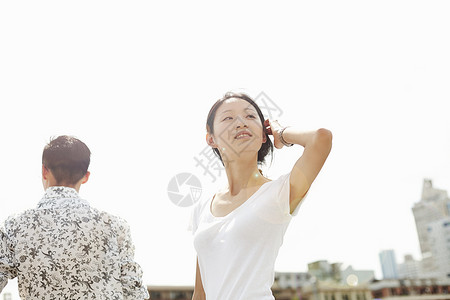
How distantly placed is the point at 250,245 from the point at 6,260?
112 cm

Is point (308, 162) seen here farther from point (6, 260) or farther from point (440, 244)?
point (440, 244)

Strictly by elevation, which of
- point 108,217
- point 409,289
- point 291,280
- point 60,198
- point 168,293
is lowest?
point 409,289

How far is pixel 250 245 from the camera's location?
1.81 m

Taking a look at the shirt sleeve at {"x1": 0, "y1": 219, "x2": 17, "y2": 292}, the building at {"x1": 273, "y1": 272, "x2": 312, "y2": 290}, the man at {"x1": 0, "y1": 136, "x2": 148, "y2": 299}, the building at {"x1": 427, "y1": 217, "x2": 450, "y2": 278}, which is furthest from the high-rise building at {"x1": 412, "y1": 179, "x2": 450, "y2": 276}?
the shirt sleeve at {"x1": 0, "y1": 219, "x2": 17, "y2": 292}

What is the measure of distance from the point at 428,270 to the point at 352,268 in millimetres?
78265

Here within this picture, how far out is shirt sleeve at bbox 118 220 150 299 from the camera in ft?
7.33

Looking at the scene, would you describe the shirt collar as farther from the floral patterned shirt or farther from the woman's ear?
the woman's ear

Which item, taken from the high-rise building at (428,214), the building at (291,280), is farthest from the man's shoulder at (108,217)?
the high-rise building at (428,214)

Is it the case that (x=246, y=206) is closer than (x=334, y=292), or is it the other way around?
(x=246, y=206)

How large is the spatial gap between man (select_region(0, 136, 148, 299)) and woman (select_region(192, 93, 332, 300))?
1.32 feet

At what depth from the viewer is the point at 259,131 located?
6.79ft

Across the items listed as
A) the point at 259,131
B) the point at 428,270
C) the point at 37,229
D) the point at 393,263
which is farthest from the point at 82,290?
the point at 393,263
